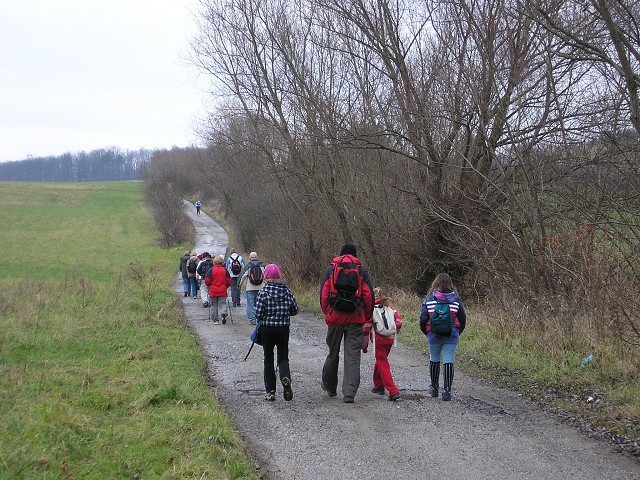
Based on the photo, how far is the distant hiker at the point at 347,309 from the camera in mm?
8359

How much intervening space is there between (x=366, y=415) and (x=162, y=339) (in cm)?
633

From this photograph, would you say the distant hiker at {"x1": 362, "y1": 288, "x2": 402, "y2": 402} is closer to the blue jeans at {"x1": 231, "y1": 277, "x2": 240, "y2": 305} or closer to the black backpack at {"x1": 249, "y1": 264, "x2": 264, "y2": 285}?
the black backpack at {"x1": 249, "y1": 264, "x2": 264, "y2": 285}

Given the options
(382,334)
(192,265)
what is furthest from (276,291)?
(192,265)

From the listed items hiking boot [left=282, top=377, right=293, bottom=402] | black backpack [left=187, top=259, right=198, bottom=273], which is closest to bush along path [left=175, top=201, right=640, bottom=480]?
hiking boot [left=282, top=377, right=293, bottom=402]

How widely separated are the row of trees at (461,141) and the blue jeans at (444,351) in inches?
89.4

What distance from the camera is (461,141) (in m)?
16.8

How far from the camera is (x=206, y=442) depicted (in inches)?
251

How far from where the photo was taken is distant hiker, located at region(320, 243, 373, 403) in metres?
8.36

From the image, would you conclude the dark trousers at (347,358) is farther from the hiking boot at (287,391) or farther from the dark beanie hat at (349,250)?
the dark beanie hat at (349,250)

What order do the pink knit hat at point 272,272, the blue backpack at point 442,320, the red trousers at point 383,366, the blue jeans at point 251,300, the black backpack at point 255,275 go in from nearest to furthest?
the blue backpack at point 442,320, the red trousers at point 383,366, the pink knit hat at point 272,272, the black backpack at point 255,275, the blue jeans at point 251,300

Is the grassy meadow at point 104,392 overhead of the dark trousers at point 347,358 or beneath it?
beneath

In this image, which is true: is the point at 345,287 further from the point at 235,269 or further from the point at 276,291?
the point at 235,269

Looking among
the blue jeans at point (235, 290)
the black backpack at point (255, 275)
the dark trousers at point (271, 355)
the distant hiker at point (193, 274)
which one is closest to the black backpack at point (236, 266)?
the blue jeans at point (235, 290)

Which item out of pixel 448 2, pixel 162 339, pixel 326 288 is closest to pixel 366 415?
pixel 326 288
